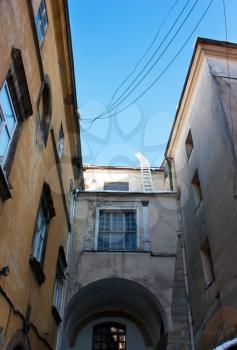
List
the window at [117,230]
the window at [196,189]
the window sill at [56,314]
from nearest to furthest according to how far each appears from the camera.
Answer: the window sill at [56,314] < the window at [196,189] < the window at [117,230]

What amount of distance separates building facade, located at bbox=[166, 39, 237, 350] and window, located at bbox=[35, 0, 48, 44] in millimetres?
5195

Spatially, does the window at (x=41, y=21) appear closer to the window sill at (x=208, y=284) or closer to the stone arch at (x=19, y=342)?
the stone arch at (x=19, y=342)

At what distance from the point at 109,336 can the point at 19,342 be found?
8940 millimetres

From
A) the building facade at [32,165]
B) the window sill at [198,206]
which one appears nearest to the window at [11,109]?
the building facade at [32,165]

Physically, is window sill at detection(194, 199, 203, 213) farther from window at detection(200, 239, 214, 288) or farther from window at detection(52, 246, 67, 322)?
window at detection(52, 246, 67, 322)

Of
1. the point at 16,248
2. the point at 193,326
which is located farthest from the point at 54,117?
the point at 193,326

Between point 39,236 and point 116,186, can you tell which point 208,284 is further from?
point 116,186

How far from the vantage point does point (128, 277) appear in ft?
42.4

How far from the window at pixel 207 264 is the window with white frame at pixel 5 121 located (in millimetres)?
6995

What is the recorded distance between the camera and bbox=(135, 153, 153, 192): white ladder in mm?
18405

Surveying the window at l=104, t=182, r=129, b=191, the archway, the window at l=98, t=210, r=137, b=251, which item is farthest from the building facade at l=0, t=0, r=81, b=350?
the window at l=104, t=182, r=129, b=191

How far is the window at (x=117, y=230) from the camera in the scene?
14031 millimetres

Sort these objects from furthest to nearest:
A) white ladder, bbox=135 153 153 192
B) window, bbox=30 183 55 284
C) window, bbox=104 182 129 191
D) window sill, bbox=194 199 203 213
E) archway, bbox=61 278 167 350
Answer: window, bbox=104 182 129 191 → white ladder, bbox=135 153 153 192 → archway, bbox=61 278 167 350 → window sill, bbox=194 199 203 213 → window, bbox=30 183 55 284

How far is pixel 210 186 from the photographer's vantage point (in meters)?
10.9
